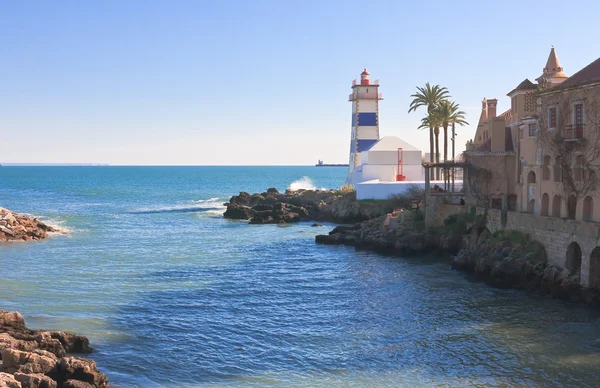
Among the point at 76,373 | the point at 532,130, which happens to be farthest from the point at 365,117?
the point at 76,373

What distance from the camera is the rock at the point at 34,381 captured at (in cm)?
1745

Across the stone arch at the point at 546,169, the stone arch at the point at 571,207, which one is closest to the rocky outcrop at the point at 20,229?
the stone arch at the point at 546,169

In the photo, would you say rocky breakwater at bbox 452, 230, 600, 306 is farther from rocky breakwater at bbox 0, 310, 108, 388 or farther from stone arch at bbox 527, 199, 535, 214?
rocky breakwater at bbox 0, 310, 108, 388

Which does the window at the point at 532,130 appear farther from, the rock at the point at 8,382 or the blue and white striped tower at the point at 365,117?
the blue and white striped tower at the point at 365,117

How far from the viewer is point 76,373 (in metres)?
18.6

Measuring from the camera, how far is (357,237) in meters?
49.1

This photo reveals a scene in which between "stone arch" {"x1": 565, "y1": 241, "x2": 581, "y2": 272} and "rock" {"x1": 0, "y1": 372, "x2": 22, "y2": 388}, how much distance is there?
2535 cm

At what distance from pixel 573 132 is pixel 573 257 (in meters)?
6.89

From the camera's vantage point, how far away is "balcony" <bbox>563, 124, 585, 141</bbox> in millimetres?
33188

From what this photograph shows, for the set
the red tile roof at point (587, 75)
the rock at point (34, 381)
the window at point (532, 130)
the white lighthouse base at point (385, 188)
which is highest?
the red tile roof at point (587, 75)

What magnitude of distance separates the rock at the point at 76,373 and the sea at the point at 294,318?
3.53 ft

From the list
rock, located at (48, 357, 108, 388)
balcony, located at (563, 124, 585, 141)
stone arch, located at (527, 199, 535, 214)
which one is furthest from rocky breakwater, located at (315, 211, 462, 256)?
rock, located at (48, 357, 108, 388)

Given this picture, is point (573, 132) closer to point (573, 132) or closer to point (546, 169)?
point (573, 132)

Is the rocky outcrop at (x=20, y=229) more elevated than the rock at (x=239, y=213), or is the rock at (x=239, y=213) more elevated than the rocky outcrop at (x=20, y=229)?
the rock at (x=239, y=213)
